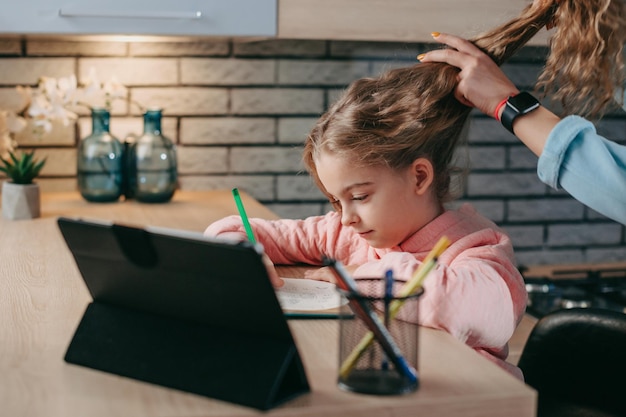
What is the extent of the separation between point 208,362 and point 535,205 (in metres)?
2.12

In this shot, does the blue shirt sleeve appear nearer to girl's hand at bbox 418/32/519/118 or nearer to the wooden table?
girl's hand at bbox 418/32/519/118

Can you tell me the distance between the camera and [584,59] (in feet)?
4.70

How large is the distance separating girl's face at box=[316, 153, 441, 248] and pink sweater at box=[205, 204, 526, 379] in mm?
35

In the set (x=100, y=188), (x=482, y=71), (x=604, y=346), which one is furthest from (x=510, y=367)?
(x=100, y=188)

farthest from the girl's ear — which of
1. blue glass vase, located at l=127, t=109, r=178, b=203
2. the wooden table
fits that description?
blue glass vase, located at l=127, t=109, r=178, b=203

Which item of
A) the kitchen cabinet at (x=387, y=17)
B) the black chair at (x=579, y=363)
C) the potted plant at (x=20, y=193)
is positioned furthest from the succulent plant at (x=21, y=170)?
the black chair at (x=579, y=363)

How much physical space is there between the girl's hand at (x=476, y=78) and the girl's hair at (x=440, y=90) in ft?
0.07

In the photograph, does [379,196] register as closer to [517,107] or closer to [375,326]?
[517,107]

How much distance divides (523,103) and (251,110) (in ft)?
4.53

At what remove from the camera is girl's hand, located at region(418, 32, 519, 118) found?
4.65ft

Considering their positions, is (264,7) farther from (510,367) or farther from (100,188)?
(510,367)

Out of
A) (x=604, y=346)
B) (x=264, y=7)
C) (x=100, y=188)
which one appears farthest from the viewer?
(x=100, y=188)

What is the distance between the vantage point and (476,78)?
143 cm

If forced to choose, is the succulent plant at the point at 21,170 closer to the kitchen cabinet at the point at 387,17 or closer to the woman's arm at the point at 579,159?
the kitchen cabinet at the point at 387,17
